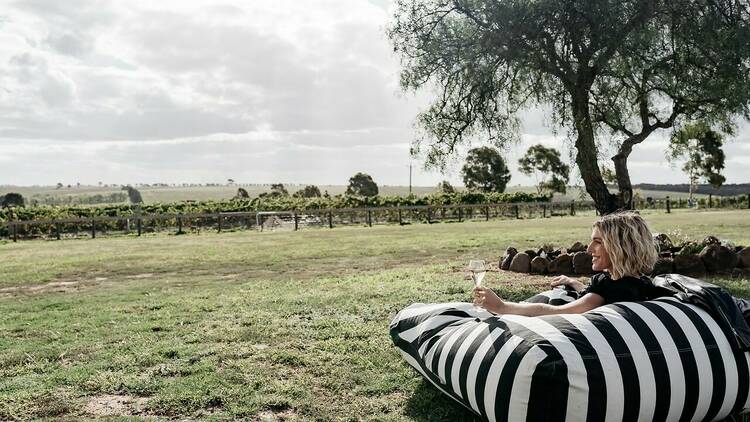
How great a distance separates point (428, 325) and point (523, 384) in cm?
115

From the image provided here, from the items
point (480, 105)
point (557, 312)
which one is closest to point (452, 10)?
point (480, 105)

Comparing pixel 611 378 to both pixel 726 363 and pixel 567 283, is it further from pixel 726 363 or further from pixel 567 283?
pixel 567 283

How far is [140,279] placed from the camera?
1163 cm

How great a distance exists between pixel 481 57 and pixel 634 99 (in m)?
3.94

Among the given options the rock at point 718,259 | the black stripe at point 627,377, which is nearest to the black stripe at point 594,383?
the black stripe at point 627,377

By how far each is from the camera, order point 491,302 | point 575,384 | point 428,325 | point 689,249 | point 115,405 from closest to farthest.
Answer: point 575,384 < point 491,302 < point 428,325 < point 115,405 < point 689,249

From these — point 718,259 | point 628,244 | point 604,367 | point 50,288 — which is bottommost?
point 50,288

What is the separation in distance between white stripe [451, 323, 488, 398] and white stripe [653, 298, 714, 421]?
1116 millimetres

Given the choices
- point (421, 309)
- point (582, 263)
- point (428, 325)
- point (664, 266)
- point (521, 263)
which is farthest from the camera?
point (521, 263)

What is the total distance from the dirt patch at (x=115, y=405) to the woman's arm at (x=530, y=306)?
250cm

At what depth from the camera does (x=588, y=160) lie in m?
12.2

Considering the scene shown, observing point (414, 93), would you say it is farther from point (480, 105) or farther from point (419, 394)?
point (419, 394)

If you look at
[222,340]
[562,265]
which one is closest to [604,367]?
[222,340]

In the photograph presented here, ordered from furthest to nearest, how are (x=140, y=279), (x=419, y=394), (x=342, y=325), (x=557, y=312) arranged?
(x=140, y=279)
(x=342, y=325)
(x=419, y=394)
(x=557, y=312)
